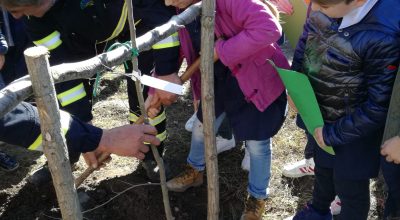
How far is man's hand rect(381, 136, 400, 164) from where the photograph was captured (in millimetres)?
1640

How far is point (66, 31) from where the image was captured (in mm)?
2252

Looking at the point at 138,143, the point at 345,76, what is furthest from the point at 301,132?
the point at 138,143

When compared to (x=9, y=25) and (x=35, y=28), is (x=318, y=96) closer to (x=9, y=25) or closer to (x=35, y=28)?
(x=35, y=28)

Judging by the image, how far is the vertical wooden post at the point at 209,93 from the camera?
1572mm

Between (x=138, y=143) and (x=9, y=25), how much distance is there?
6.01 ft

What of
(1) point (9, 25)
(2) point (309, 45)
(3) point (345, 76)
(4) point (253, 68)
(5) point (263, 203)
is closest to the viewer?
(3) point (345, 76)

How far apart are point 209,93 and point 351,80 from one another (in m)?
0.54

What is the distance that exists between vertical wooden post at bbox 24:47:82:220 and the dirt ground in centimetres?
102

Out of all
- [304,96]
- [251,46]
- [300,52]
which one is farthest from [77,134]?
[300,52]

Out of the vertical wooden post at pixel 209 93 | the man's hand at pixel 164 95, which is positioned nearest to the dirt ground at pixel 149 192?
the man's hand at pixel 164 95

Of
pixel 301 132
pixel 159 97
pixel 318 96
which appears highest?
pixel 318 96

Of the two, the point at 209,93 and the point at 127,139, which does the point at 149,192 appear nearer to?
the point at 127,139

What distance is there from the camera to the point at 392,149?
1.65m

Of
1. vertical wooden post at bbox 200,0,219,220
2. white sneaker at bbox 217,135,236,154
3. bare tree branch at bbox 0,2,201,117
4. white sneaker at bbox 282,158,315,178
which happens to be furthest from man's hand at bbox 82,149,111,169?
white sneaker at bbox 282,158,315,178
